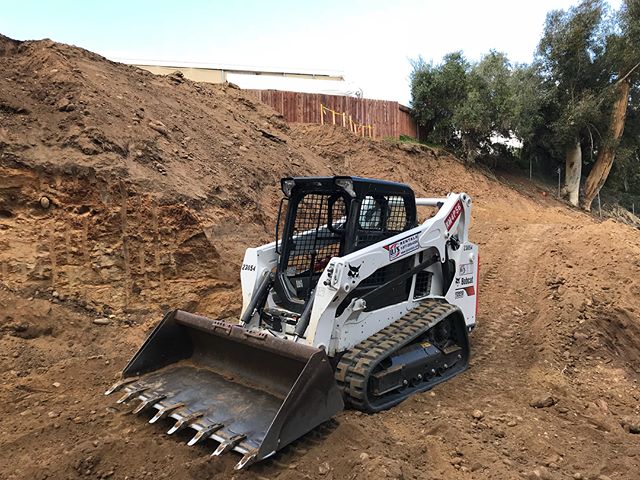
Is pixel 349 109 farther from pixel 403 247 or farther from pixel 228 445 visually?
pixel 228 445

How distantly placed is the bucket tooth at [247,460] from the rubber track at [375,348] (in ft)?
3.82

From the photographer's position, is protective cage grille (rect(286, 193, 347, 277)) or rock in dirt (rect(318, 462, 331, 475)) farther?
protective cage grille (rect(286, 193, 347, 277))

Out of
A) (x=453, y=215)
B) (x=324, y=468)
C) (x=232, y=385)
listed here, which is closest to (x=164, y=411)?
(x=232, y=385)

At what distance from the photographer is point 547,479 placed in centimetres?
353

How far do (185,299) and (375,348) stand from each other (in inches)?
130

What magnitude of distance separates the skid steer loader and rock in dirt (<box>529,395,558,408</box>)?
86cm

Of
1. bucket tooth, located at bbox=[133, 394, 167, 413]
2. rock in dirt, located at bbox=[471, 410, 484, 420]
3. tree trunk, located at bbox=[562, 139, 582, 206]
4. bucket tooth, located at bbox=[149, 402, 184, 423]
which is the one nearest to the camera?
bucket tooth, located at bbox=[149, 402, 184, 423]

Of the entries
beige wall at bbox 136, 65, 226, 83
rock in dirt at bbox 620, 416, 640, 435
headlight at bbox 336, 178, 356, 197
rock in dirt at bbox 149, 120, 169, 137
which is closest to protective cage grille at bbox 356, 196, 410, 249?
headlight at bbox 336, 178, 356, 197

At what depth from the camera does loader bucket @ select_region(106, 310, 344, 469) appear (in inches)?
138

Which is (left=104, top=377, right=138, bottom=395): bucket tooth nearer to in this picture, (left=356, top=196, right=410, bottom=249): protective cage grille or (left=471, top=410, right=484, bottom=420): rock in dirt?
(left=356, top=196, right=410, bottom=249): protective cage grille

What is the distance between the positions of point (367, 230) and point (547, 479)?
8.43 feet

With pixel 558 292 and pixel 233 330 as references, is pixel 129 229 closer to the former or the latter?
pixel 233 330

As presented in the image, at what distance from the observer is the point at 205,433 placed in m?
3.50

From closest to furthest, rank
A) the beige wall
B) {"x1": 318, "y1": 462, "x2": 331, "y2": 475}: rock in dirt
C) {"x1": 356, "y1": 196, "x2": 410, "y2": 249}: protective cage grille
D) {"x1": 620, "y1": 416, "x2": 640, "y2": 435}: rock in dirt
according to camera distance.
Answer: {"x1": 318, "y1": 462, "x2": 331, "y2": 475}: rock in dirt, {"x1": 620, "y1": 416, "x2": 640, "y2": 435}: rock in dirt, {"x1": 356, "y1": 196, "x2": 410, "y2": 249}: protective cage grille, the beige wall
